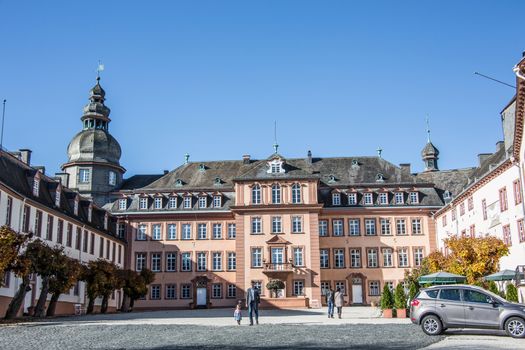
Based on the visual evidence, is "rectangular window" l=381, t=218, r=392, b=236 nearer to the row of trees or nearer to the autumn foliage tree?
the row of trees

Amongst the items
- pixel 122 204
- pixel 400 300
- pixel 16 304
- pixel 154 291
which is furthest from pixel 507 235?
pixel 122 204

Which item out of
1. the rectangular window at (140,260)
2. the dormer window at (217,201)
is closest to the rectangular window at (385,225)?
the dormer window at (217,201)

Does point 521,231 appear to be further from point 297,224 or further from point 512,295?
point 297,224

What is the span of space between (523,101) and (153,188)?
130 ft

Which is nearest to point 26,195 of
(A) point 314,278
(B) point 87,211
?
(B) point 87,211

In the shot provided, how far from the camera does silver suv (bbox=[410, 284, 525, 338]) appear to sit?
63.1ft

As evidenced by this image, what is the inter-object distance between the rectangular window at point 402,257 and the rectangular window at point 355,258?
3625 millimetres

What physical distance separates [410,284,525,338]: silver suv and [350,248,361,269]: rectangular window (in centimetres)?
3832

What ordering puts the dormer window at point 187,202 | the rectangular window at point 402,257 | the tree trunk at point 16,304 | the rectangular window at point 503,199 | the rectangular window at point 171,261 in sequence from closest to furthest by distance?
the tree trunk at point 16,304, the rectangular window at point 503,199, the rectangular window at point 402,257, the rectangular window at point 171,261, the dormer window at point 187,202

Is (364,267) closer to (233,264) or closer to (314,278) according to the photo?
(314,278)

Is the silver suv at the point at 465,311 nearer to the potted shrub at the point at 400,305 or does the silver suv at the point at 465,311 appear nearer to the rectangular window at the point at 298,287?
the potted shrub at the point at 400,305

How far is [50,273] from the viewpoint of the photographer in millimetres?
35000

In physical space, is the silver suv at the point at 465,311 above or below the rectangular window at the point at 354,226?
below

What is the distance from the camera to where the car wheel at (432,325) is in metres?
20.1
